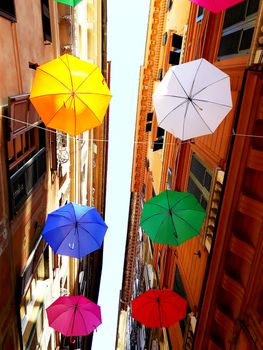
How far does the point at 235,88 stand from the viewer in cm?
865

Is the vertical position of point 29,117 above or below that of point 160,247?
above

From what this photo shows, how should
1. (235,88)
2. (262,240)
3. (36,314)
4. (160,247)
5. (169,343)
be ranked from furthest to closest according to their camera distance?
(160,247) → (169,343) → (36,314) → (235,88) → (262,240)

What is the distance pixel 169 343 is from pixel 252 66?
12462 millimetres

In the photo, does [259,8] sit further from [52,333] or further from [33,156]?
[52,333]

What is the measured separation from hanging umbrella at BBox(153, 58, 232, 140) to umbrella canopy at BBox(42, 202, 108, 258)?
449 cm

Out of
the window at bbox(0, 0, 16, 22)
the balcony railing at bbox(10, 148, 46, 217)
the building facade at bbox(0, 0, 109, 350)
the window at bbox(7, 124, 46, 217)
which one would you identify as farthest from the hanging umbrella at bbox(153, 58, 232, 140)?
the balcony railing at bbox(10, 148, 46, 217)

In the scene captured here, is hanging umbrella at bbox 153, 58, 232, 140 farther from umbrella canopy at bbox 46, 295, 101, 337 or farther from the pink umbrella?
umbrella canopy at bbox 46, 295, 101, 337

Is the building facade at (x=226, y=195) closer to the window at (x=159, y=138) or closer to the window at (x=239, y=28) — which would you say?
the window at (x=239, y=28)

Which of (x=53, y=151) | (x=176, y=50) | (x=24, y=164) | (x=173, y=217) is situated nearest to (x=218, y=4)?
(x=173, y=217)

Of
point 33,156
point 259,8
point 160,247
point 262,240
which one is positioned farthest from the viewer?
point 160,247

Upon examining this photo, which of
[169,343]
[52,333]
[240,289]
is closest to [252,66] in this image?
[240,289]

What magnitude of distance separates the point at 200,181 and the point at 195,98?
12.7 feet

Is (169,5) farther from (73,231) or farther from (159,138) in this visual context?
(73,231)

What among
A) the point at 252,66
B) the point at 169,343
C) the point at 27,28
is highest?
the point at 27,28
